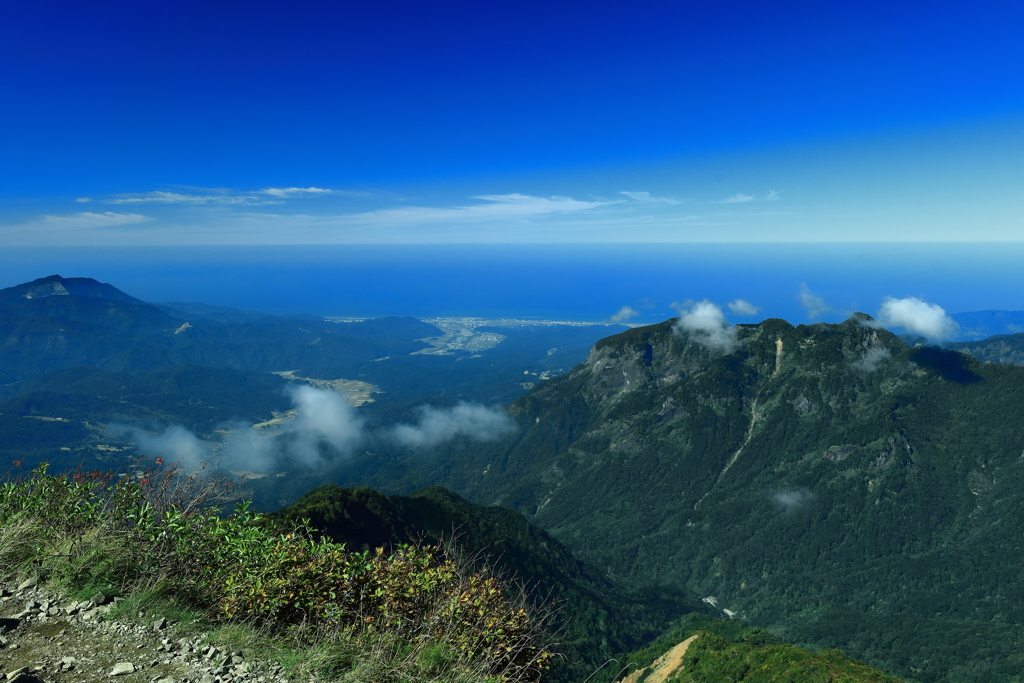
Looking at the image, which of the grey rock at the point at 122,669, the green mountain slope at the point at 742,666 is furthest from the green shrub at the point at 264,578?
the green mountain slope at the point at 742,666

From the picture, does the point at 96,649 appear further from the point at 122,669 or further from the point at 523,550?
the point at 523,550

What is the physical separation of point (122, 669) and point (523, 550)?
500ft

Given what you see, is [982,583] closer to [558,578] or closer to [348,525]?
[558,578]

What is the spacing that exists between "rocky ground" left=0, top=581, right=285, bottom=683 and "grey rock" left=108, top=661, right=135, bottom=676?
0.01 m

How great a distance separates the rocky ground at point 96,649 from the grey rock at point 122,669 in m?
0.01

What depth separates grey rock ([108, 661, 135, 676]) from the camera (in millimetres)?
6875

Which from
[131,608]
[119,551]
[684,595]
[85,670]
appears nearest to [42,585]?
[119,551]

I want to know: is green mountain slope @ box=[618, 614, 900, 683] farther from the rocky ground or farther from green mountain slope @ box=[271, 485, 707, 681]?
the rocky ground

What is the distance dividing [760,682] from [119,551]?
262ft

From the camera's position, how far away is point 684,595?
19862cm

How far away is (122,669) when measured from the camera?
6949 millimetres

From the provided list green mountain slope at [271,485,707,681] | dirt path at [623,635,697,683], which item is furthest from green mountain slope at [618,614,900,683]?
green mountain slope at [271,485,707,681]

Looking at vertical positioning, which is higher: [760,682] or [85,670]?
[85,670]

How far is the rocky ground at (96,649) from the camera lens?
6.96 metres
